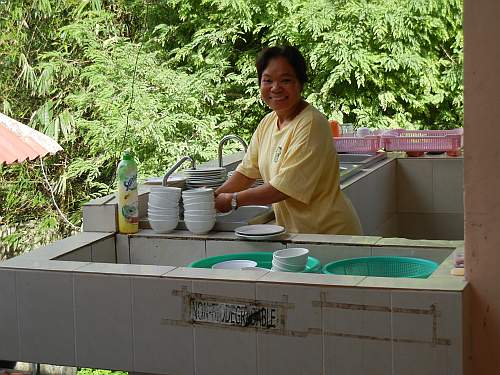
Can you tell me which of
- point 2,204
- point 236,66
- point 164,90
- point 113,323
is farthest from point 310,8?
point 113,323

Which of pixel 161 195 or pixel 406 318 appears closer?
pixel 406 318

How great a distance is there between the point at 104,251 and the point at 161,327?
69 centimetres

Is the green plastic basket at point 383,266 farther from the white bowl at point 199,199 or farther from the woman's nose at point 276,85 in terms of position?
the woman's nose at point 276,85

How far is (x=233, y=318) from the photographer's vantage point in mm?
2264

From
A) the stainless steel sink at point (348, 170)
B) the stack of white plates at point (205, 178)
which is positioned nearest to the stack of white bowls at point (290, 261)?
the stack of white plates at point (205, 178)

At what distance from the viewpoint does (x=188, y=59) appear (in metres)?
9.78

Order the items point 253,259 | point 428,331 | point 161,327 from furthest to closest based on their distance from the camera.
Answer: point 253,259 < point 161,327 < point 428,331

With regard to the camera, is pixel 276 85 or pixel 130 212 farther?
pixel 276 85

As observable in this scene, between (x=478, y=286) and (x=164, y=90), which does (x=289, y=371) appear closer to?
(x=478, y=286)

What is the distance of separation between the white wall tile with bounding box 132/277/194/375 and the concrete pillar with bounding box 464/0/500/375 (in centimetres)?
71

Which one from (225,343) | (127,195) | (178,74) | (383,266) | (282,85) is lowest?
(225,343)

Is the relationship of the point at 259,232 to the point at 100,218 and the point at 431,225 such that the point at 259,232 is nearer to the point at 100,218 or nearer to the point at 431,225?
the point at 100,218

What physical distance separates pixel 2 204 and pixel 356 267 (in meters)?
7.57

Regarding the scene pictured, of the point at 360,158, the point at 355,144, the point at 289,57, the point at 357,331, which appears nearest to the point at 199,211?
the point at 289,57
